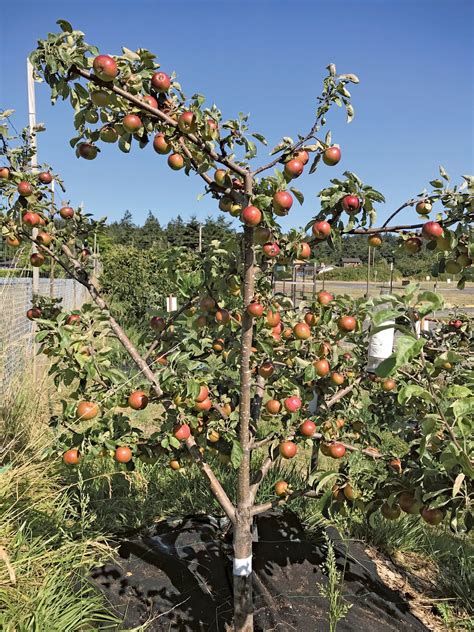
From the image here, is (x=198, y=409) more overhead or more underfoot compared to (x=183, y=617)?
more overhead

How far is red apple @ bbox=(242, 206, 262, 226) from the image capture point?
1343mm

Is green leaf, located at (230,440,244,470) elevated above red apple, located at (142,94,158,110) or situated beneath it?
situated beneath

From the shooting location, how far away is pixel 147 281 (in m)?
10.6

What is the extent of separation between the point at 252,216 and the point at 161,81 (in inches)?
19.0

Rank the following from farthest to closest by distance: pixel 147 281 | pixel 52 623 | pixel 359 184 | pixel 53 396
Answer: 1. pixel 147 281
2. pixel 53 396
3. pixel 52 623
4. pixel 359 184

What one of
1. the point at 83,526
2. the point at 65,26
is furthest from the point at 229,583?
the point at 65,26

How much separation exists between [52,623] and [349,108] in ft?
6.68

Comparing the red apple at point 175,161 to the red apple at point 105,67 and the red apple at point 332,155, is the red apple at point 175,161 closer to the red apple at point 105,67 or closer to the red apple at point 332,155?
the red apple at point 105,67

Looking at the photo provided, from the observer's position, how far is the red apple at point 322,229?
1422mm

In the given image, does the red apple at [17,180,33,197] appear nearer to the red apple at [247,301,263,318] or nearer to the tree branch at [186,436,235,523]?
the red apple at [247,301,263,318]

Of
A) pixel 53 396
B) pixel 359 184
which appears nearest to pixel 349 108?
pixel 359 184

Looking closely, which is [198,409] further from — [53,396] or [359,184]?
[53,396]

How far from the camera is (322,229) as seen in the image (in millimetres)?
1423

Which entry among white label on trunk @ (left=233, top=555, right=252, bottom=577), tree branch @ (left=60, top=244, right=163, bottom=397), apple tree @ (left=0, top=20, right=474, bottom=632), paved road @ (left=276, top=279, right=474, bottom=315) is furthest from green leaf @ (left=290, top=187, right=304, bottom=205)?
paved road @ (left=276, top=279, right=474, bottom=315)
